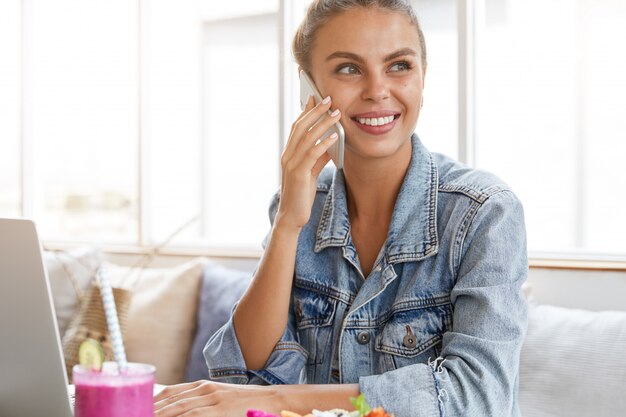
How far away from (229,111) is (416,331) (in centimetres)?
532

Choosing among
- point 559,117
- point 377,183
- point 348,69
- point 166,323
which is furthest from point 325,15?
point 559,117

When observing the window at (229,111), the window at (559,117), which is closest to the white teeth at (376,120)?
the window at (229,111)

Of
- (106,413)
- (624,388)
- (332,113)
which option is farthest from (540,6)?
(106,413)

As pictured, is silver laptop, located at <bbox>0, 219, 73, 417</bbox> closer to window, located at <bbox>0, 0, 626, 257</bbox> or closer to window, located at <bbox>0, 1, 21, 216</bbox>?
window, located at <bbox>0, 0, 626, 257</bbox>

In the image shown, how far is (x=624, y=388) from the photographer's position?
2.08 metres

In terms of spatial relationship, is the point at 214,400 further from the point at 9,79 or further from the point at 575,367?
the point at 9,79

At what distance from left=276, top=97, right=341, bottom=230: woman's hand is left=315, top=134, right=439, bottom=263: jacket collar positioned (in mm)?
122

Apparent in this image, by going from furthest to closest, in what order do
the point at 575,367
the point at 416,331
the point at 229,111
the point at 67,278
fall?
the point at 229,111, the point at 67,278, the point at 575,367, the point at 416,331

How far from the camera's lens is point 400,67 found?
66.9 inches

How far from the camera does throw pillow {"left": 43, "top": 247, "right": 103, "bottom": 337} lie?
3.25 meters

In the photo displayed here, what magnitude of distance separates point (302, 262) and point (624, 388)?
3.16 feet

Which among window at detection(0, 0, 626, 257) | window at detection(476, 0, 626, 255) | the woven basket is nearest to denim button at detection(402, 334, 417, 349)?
window at detection(0, 0, 626, 257)

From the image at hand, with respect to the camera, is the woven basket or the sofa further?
the woven basket

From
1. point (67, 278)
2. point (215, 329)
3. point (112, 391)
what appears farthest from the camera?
point (67, 278)
